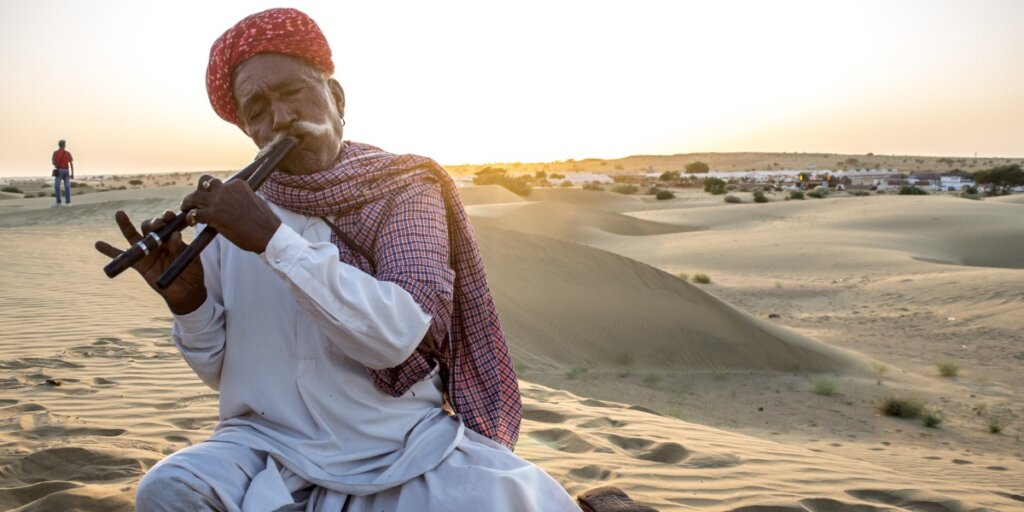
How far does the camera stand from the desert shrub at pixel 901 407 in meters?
8.63

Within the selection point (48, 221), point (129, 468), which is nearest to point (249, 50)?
point (129, 468)

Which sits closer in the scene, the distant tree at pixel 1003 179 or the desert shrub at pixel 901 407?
the desert shrub at pixel 901 407

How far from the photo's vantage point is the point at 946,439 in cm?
795

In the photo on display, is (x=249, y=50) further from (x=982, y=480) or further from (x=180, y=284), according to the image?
(x=982, y=480)

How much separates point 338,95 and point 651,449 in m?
3.48

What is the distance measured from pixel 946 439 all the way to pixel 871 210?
2755 centimetres

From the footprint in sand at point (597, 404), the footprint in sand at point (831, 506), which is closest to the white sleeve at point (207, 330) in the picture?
the footprint in sand at point (831, 506)

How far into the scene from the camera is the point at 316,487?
232 cm

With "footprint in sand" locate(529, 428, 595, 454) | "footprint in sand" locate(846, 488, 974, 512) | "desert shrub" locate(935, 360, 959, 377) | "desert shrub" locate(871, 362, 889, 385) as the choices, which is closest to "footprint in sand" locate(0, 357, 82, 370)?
"footprint in sand" locate(529, 428, 595, 454)

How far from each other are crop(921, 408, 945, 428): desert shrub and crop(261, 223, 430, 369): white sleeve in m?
7.88

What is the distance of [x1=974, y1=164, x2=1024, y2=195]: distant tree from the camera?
52469mm

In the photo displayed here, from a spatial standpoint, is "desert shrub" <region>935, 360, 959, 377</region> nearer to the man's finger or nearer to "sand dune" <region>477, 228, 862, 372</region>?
"sand dune" <region>477, 228, 862, 372</region>

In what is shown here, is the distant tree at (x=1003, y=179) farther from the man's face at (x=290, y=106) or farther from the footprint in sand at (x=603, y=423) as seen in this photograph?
the man's face at (x=290, y=106)

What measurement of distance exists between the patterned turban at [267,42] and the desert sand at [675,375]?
77.0 inches
